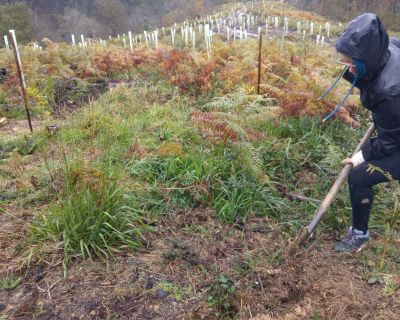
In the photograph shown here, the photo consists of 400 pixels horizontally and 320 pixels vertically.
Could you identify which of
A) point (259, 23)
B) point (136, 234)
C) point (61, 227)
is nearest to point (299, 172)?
point (136, 234)

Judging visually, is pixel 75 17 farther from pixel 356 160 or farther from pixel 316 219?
pixel 316 219

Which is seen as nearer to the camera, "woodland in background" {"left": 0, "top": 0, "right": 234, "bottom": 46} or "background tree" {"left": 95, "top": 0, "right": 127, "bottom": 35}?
"woodland in background" {"left": 0, "top": 0, "right": 234, "bottom": 46}

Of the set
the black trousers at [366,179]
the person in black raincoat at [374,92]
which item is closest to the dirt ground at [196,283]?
the black trousers at [366,179]

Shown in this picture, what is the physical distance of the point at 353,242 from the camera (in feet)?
10.7

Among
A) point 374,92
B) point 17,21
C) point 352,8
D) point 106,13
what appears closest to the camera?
point 374,92

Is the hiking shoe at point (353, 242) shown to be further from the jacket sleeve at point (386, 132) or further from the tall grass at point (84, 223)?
the tall grass at point (84, 223)

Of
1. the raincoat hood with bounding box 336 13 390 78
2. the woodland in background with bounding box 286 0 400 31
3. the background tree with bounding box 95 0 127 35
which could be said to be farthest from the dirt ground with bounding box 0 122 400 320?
the background tree with bounding box 95 0 127 35

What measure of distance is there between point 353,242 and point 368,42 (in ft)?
5.51

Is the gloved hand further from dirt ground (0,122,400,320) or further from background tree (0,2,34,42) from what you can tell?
background tree (0,2,34,42)

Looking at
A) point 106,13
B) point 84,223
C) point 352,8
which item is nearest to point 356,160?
point 84,223

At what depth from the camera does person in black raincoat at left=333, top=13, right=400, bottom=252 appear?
2764mm

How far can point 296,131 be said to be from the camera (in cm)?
509

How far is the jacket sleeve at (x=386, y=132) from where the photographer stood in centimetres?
279

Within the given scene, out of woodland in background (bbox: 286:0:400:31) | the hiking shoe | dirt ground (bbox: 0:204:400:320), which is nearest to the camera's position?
dirt ground (bbox: 0:204:400:320)
